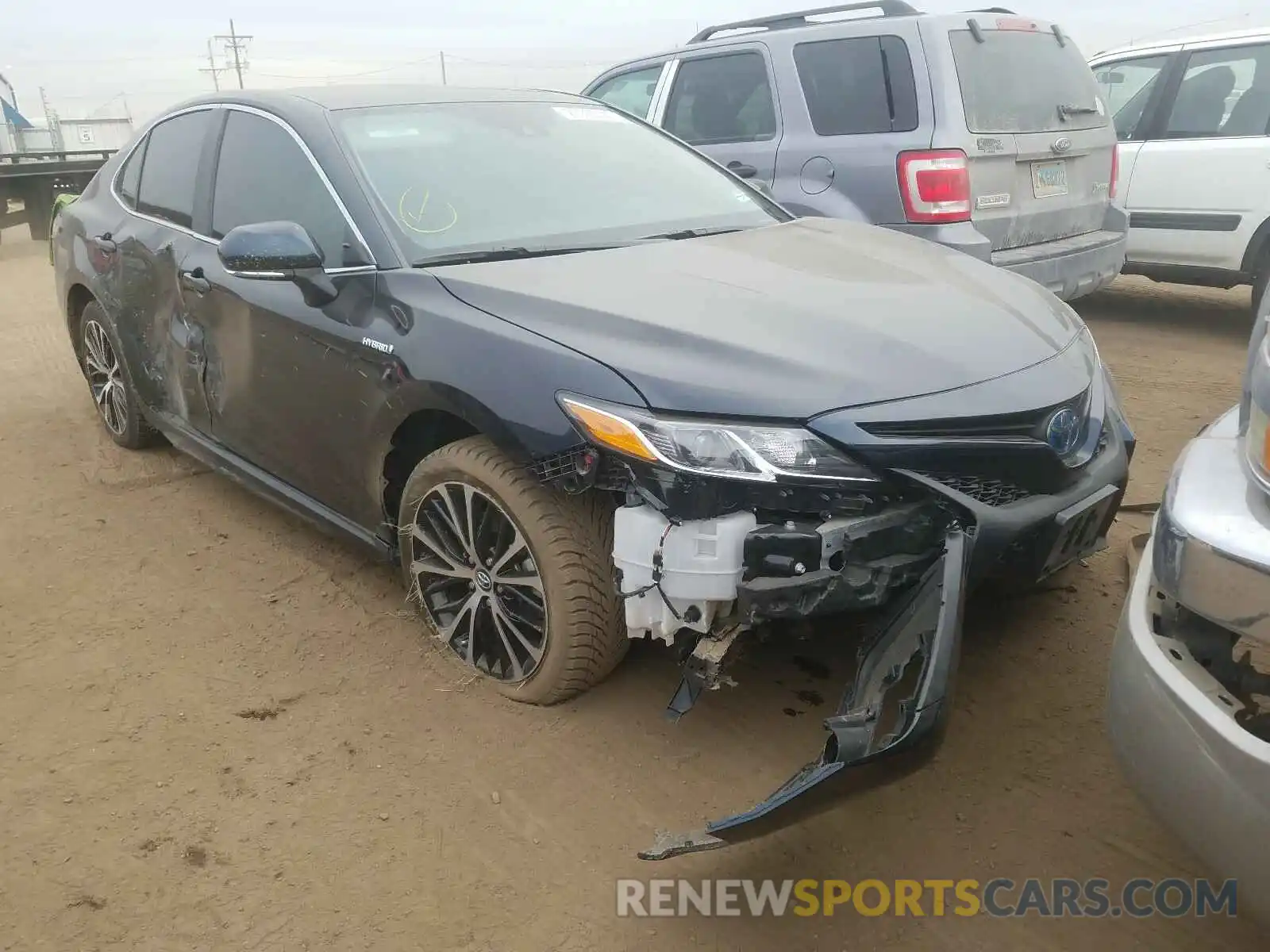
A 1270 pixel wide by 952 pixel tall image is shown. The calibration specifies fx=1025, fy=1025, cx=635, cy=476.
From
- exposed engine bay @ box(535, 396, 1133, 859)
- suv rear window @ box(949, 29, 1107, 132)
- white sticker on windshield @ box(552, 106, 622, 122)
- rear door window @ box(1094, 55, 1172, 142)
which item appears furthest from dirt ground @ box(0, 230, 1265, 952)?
rear door window @ box(1094, 55, 1172, 142)

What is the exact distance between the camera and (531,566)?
2.62 meters

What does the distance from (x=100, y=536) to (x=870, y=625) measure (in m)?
3.11

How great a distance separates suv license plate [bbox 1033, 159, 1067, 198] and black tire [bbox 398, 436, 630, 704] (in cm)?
394

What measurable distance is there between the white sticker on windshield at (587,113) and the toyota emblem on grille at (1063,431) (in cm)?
207

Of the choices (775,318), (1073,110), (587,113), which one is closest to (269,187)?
(587,113)

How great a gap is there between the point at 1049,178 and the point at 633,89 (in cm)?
274

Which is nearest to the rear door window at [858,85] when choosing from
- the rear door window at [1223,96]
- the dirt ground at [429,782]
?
the rear door window at [1223,96]

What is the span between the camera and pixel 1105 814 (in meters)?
2.35

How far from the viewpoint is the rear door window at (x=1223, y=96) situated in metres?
6.17

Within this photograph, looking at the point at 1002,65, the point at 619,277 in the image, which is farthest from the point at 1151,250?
the point at 619,277

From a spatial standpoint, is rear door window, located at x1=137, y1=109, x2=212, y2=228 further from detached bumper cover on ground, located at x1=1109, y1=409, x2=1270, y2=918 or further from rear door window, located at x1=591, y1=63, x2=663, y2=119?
detached bumper cover on ground, located at x1=1109, y1=409, x2=1270, y2=918

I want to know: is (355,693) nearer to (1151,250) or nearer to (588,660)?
(588,660)

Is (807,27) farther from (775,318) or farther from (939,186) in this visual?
(775,318)

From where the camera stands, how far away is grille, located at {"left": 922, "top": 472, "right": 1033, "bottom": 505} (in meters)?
2.26
